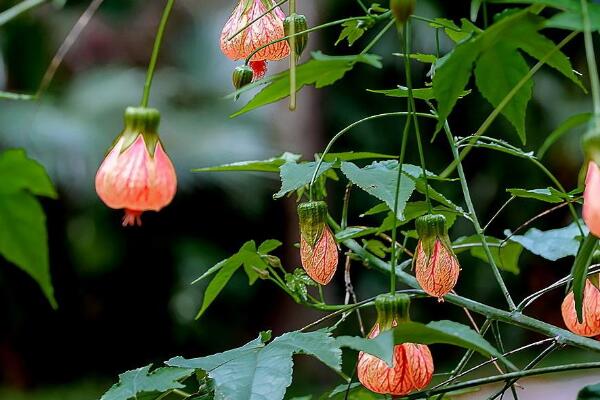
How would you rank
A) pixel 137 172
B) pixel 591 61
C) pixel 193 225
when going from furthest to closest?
1. pixel 193 225
2. pixel 137 172
3. pixel 591 61

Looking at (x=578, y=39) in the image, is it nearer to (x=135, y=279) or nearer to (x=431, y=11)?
(x=431, y=11)

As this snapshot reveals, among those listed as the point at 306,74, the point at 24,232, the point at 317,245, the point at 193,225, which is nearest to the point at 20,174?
the point at 24,232

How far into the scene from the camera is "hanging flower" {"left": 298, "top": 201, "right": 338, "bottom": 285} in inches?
22.8

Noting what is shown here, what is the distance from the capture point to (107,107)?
3529 millimetres

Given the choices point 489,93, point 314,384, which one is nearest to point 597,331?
point 489,93

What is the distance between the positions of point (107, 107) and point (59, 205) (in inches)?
18.4

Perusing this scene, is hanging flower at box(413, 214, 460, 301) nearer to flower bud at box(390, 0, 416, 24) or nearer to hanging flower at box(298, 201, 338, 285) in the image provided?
hanging flower at box(298, 201, 338, 285)

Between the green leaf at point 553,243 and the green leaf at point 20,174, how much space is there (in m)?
0.45

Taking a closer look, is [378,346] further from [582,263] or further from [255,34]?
[255,34]

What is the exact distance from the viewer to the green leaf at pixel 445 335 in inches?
14.9

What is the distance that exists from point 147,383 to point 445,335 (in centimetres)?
19

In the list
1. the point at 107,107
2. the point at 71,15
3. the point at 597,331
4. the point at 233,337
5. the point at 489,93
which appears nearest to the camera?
the point at 489,93

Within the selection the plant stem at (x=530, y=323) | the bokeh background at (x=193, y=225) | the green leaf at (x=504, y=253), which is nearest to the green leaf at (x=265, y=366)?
the plant stem at (x=530, y=323)

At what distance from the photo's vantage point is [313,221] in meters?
0.60
